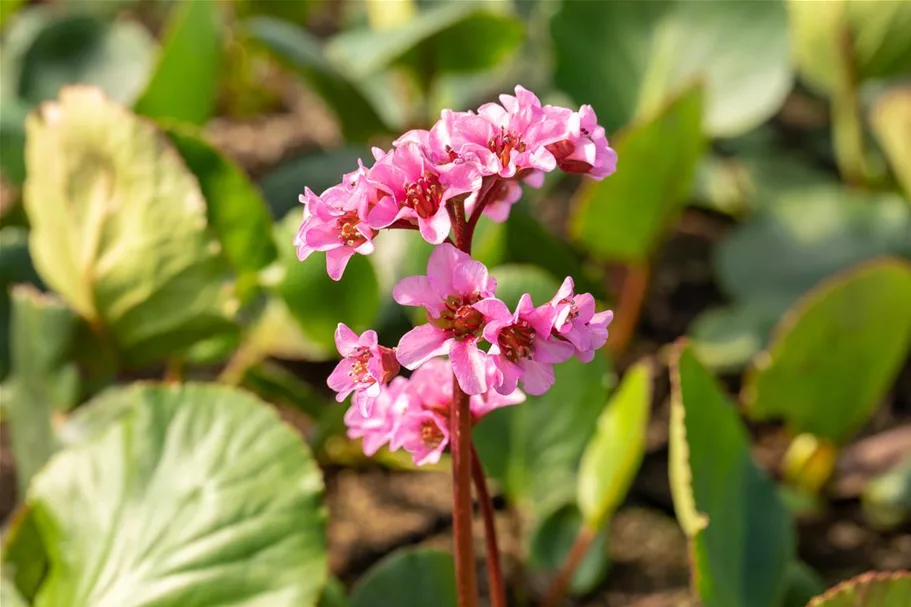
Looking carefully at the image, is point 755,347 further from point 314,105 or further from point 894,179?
point 314,105

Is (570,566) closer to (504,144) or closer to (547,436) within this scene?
(547,436)

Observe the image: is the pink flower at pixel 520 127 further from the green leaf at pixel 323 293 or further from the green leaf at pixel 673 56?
the green leaf at pixel 673 56

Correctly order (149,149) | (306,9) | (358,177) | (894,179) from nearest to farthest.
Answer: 1. (358,177)
2. (149,149)
3. (894,179)
4. (306,9)

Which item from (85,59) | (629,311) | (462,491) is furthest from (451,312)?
(85,59)

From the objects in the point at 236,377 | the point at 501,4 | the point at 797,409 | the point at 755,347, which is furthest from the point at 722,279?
the point at 236,377

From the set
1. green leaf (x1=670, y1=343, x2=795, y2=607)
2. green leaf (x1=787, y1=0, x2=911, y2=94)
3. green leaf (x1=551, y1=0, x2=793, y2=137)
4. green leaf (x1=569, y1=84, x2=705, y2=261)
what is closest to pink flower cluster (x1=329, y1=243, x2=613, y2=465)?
green leaf (x1=670, y1=343, x2=795, y2=607)
